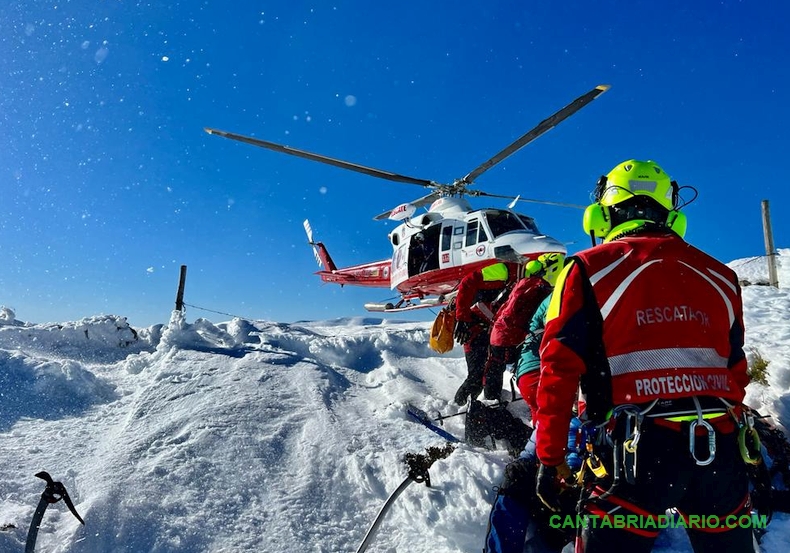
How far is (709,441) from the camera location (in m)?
1.74

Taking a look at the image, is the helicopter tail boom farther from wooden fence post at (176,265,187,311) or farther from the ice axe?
the ice axe

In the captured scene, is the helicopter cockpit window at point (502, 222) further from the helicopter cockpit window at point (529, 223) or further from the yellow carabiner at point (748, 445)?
the yellow carabiner at point (748, 445)

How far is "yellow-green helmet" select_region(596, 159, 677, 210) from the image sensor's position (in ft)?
7.30

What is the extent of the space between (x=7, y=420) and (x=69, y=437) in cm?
82

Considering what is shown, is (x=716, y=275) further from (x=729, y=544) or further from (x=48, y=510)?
(x=48, y=510)

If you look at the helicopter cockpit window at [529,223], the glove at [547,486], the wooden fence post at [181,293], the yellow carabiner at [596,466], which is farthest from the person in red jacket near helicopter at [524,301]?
the wooden fence post at [181,293]

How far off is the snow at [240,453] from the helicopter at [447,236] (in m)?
2.78

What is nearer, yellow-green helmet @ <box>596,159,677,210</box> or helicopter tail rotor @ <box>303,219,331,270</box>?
yellow-green helmet @ <box>596,159,677,210</box>

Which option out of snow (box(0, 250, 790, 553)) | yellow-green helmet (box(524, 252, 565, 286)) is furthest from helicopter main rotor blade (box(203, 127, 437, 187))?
yellow-green helmet (box(524, 252, 565, 286))

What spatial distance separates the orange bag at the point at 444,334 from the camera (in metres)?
6.25

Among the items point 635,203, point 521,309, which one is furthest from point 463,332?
point 635,203

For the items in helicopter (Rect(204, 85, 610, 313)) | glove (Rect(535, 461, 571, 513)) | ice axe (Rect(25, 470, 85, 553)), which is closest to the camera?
glove (Rect(535, 461, 571, 513))

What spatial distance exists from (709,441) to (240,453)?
344 centimetres

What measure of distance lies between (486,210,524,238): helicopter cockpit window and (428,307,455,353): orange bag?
132 inches
